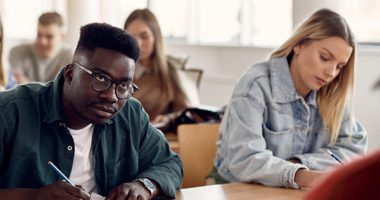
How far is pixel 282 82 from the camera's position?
1.99m

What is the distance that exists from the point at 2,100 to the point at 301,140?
109 cm

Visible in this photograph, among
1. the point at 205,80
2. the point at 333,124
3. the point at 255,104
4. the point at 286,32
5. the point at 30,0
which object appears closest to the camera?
the point at 255,104

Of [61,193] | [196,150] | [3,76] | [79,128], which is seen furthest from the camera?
[3,76]

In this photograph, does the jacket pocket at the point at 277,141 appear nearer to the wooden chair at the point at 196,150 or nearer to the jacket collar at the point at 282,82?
the jacket collar at the point at 282,82

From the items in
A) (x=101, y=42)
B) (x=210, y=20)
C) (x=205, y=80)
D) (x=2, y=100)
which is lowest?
(x=205, y=80)

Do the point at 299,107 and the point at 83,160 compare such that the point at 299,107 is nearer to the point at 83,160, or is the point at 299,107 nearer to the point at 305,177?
the point at 305,177

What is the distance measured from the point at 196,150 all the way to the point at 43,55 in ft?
8.30

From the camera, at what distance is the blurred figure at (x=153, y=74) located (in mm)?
3258

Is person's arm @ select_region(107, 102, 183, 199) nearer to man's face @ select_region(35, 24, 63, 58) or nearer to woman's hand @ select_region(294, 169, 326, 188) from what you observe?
woman's hand @ select_region(294, 169, 326, 188)

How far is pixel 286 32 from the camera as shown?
3830mm

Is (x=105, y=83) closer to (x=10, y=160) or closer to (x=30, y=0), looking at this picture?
(x=10, y=160)

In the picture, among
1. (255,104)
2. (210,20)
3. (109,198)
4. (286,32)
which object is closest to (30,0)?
(210,20)

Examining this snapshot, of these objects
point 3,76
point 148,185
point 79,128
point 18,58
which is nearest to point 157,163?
point 148,185

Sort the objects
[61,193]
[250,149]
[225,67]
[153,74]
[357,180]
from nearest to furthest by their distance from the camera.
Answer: [357,180] → [61,193] → [250,149] → [153,74] → [225,67]
